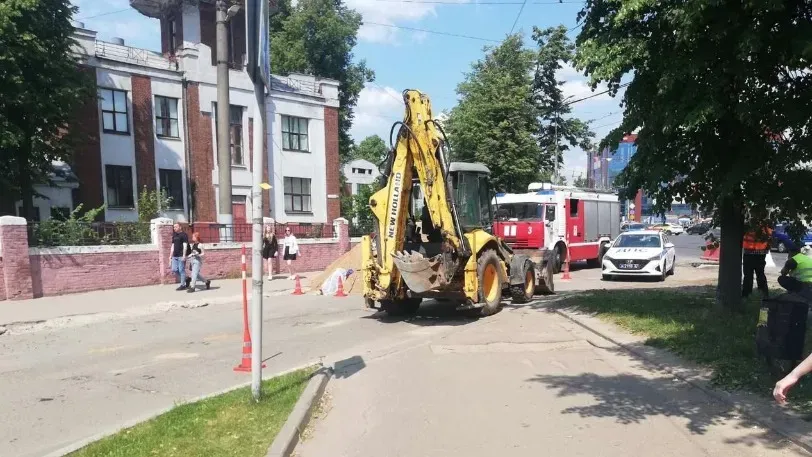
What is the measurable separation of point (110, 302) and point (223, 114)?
13.6 m

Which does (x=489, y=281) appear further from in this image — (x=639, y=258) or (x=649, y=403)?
(x=639, y=258)

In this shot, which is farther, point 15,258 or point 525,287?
point 15,258

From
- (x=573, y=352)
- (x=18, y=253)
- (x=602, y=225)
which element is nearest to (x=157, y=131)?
(x=18, y=253)

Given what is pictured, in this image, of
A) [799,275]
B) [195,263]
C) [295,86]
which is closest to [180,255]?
[195,263]

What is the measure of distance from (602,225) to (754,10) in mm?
19152

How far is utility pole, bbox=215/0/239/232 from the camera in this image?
2630 centimetres

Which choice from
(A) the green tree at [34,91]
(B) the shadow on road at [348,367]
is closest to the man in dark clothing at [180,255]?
(A) the green tree at [34,91]

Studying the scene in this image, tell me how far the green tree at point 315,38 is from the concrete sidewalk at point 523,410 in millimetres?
33993

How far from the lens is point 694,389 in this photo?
247 inches

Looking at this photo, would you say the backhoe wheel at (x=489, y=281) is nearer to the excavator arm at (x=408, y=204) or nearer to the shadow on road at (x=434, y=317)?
the shadow on road at (x=434, y=317)

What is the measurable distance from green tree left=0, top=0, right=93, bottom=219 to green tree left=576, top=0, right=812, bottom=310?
1719cm

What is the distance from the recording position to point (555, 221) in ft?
69.0

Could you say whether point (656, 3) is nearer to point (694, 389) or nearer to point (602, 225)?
point (694, 389)

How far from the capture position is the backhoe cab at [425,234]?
10719mm
